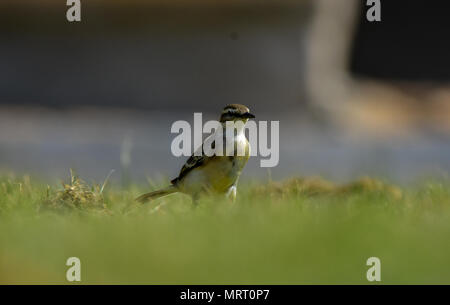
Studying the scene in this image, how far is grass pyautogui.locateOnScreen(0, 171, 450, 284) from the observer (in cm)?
482

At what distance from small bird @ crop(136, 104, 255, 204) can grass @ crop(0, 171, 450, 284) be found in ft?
2.82

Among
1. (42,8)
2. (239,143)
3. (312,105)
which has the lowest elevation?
(239,143)

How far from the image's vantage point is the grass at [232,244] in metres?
4.82

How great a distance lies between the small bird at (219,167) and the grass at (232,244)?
0.86 meters

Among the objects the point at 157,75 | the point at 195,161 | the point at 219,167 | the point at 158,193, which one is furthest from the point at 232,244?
the point at 157,75

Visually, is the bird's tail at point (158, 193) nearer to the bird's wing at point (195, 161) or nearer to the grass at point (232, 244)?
→ the bird's wing at point (195, 161)

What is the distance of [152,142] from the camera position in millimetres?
15695

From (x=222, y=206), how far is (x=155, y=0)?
9311mm

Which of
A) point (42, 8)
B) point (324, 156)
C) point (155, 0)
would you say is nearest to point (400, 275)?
point (324, 156)

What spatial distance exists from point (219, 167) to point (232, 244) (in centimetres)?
240

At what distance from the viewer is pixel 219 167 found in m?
7.43

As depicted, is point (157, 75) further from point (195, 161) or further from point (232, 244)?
point (232, 244)

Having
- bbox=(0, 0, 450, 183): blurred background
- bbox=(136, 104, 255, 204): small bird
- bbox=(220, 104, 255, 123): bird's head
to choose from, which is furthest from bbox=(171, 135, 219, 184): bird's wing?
bbox=(0, 0, 450, 183): blurred background

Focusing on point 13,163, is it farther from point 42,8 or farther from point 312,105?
point 312,105
